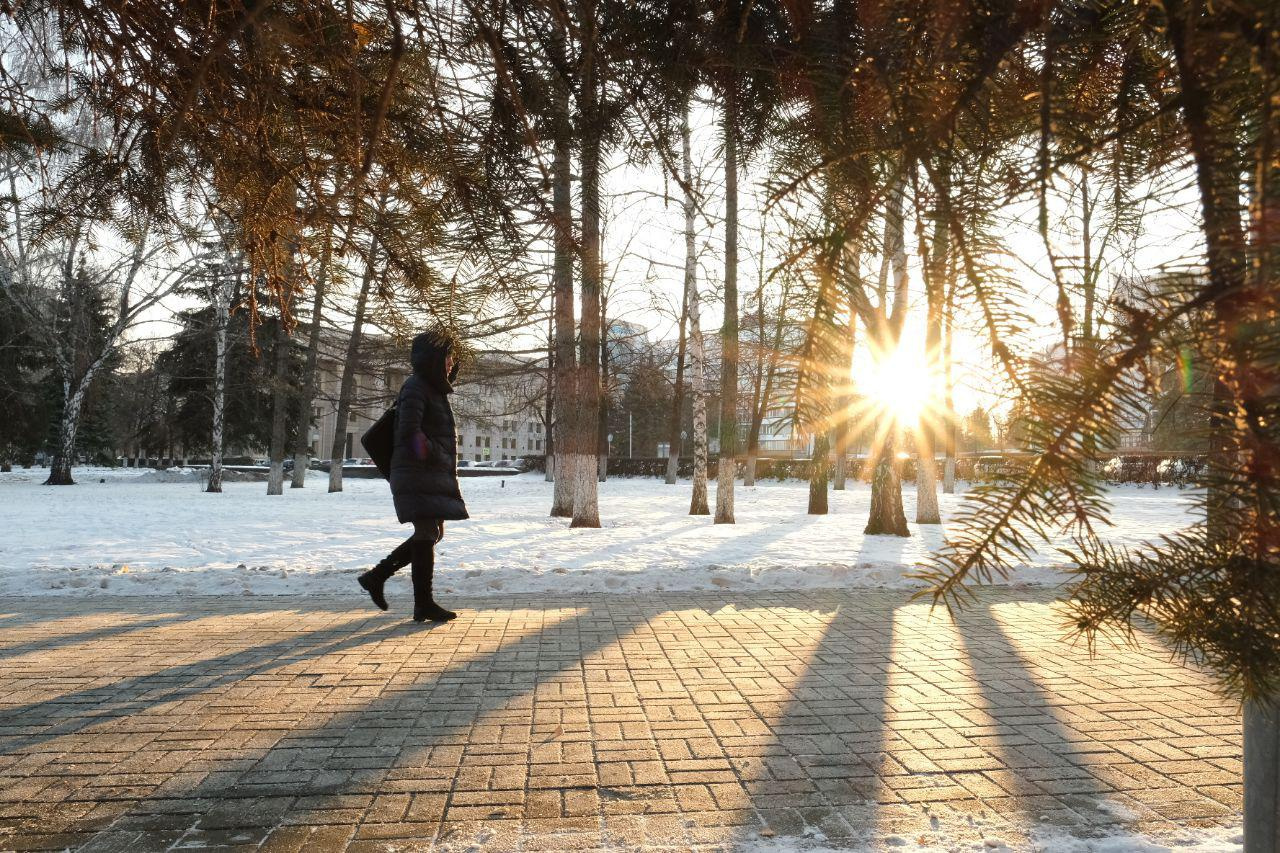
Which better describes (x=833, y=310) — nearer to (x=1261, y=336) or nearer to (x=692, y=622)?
(x=1261, y=336)

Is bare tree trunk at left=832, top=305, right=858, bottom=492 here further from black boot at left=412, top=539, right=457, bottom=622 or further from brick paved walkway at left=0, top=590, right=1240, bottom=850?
black boot at left=412, top=539, right=457, bottom=622

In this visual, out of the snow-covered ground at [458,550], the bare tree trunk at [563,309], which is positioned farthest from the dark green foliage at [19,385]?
the bare tree trunk at [563,309]

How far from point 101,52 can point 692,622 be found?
15.6ft

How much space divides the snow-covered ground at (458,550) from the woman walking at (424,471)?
138 cm

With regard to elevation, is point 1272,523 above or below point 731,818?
above

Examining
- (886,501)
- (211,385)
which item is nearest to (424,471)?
(886,501)

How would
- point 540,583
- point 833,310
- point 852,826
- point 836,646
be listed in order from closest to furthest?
point 833,310
point 852,826
point 836,646
point 540,583

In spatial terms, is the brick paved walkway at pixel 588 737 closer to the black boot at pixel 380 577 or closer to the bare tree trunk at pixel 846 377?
the black boot at pixel 380 577

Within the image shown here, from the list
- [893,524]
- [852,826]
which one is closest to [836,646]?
[852,826]

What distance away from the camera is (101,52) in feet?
7.86

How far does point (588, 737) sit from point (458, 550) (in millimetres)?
6561

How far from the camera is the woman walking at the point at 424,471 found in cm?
543

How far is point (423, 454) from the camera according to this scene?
5438mm

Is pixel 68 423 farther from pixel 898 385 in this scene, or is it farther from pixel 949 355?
pixel 949 355
